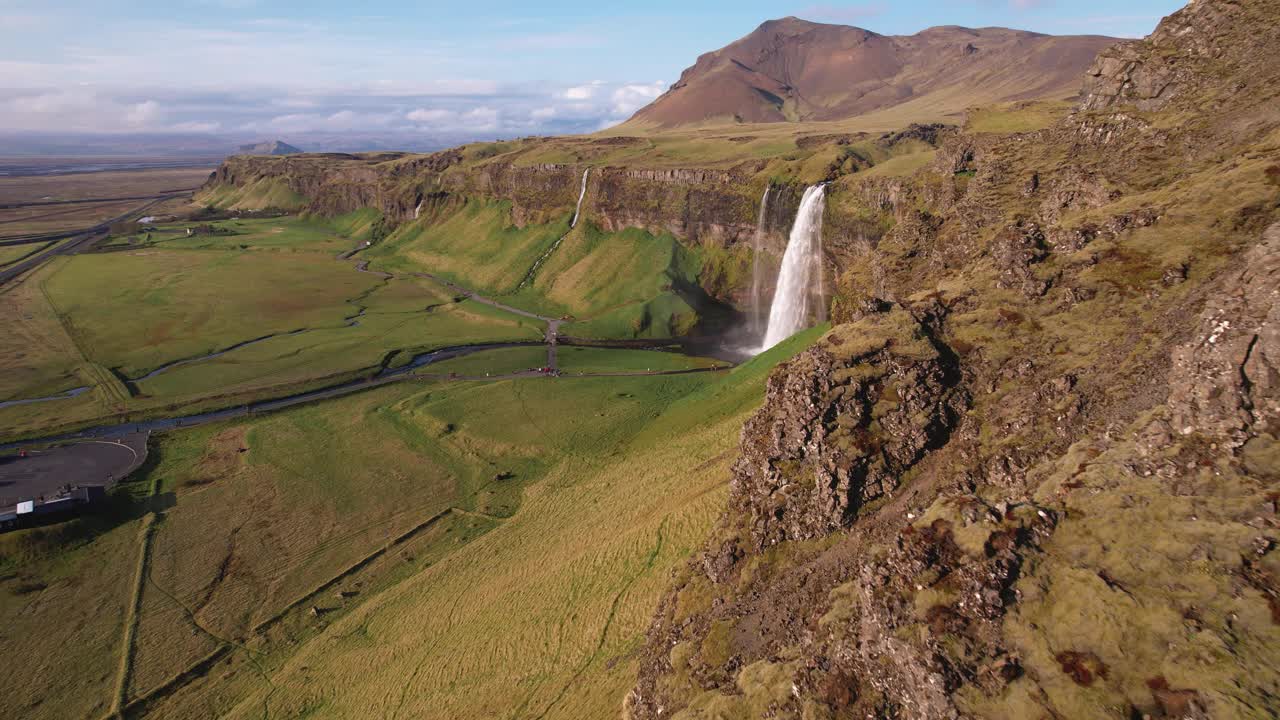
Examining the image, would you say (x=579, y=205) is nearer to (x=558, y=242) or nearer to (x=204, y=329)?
(x=558, y=242)

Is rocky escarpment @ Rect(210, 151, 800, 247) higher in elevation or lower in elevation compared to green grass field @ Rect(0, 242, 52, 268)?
higher

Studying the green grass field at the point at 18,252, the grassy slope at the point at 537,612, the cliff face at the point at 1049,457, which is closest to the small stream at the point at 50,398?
the grassy slope at the point at 537,612

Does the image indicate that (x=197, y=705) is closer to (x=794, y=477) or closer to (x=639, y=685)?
(x=639, y=685)

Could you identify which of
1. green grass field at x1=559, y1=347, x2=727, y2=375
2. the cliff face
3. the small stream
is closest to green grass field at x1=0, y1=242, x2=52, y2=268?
the small stream

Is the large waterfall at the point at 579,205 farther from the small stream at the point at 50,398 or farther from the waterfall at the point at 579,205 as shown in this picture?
the small stream at the point at 50,398

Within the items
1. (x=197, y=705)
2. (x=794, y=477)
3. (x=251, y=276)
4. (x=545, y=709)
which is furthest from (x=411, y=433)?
(x=251, y=276)

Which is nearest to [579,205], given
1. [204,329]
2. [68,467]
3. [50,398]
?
[204,329]

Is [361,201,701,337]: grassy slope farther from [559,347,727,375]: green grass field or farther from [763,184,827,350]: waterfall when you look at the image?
[763,184,827,350]: waterfall
